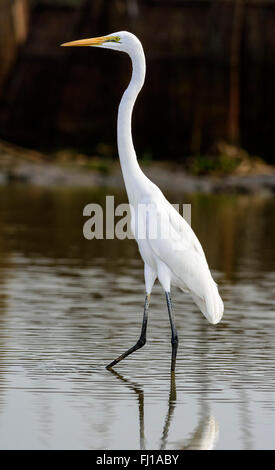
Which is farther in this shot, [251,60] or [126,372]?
[251,60]

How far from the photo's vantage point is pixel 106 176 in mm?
26422

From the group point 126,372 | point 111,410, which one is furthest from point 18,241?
point 111,410

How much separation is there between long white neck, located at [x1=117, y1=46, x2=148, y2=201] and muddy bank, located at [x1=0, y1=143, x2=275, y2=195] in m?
16.2

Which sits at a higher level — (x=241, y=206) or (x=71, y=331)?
(x=71, y=331)

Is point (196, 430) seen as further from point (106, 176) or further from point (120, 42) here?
point (106, 176)

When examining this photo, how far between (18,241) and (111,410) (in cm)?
924

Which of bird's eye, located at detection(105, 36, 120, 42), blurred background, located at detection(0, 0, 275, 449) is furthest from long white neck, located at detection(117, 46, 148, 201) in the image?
blurred background, located at detection(0, 0, 275, 449)

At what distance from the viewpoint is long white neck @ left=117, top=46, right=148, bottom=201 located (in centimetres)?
860

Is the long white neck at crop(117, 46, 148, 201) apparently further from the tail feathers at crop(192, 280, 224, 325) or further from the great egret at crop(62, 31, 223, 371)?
the tail feathers at crop(192, 280, 224, 325)

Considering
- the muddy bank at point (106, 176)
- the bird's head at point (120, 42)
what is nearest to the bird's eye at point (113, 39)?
the bird's head at point (120, 42)

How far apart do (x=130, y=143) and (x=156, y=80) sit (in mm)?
21142

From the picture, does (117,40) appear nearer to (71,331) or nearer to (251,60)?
(71,331)

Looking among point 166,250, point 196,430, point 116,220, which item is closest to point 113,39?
point 166,250

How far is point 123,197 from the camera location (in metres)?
22.3
